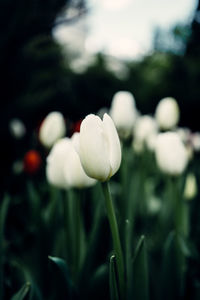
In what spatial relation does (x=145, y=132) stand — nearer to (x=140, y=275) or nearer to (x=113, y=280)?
(x=140, y=275)

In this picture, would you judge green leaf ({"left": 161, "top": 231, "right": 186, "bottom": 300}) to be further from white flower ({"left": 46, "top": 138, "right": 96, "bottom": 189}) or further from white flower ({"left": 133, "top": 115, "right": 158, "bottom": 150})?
white flower ({"left": 133, "top": 115, "right": 158, "bottom": 150})

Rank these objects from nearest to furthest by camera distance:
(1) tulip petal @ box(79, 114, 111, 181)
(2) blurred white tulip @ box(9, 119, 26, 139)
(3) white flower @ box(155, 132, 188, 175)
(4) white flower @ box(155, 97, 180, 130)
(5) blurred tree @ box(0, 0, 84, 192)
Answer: (1) tulip petal @ box(79, 114, 111, 181) → (3) white flower @ box(155, 132, 188, 175) → (4) white flower @ box(155, 97, 180, 130) → (5) blurred tree @ box(0, 0, 84, 192) → (2) blurred white tulip @ box(9, 119, 26, 139)

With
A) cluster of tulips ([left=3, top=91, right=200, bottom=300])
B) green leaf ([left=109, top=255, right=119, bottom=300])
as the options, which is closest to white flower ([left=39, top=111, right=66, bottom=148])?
cluster of tulips ([left=3, top=91, right=200, bottom=300])

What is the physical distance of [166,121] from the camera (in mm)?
1770

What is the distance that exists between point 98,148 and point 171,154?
681 mm

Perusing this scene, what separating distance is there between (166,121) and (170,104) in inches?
3.6

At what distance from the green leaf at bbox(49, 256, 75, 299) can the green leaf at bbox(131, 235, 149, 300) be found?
0.16 meters

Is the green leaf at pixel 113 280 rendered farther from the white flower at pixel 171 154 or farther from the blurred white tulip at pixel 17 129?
the blurred white tulip at pixel 17 129

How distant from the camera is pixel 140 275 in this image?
80 cm

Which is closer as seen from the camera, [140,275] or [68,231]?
[140,275]

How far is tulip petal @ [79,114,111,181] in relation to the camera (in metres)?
0.67

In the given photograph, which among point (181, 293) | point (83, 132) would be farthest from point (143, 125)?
point (83, 132)

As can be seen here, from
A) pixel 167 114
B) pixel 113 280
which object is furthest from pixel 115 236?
pixel 167 114

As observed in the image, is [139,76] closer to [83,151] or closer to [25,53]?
[25,53]
